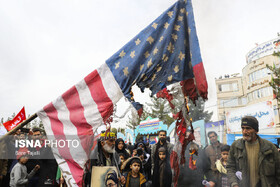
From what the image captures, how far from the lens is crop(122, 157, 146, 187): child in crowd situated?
4875 millimetres

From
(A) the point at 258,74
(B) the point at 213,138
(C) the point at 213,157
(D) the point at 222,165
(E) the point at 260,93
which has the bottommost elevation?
(D) the point at 222,165

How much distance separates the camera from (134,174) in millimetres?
5000

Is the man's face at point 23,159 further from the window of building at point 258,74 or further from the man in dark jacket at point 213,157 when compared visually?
the window of building at point 258,74

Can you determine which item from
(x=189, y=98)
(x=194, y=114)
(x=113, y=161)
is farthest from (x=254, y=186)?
(x=194, y=114)

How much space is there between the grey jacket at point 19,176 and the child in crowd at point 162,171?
2709mm

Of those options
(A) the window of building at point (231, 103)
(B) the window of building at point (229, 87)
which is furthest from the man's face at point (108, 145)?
(B) the window of building at point (229, 87)

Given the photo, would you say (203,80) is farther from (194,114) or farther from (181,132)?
(194,114)

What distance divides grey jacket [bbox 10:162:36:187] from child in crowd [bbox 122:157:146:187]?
194cm

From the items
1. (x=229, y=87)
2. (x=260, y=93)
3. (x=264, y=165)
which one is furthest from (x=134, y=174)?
(x=229, y=87)

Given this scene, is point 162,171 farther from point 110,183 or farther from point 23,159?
point 23,159

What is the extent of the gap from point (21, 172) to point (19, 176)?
0.10m

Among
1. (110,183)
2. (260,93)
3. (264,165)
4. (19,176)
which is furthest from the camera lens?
(260,93)

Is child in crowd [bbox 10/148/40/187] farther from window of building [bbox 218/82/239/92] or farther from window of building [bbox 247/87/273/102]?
window of building [bbox 218/82/239/92]

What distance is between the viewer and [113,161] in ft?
14.8
